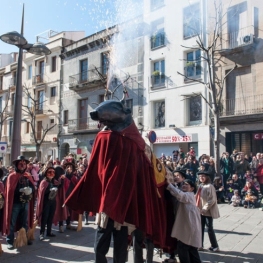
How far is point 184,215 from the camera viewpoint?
438 centimetres

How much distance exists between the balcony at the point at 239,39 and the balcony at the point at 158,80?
4.71 m

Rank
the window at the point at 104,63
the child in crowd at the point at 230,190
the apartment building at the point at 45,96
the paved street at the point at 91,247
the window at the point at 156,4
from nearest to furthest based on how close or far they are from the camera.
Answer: the paved street at the point at 91,247, the child in crowd at the point at 230,190, the window at the point at 156,4, the window at the point at 104,63, the apartment building at the point at 45,96

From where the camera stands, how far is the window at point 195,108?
1934 cm

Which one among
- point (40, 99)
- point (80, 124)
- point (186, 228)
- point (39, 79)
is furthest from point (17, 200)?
point (39, 79)

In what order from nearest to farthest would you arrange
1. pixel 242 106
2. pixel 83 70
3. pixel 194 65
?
pixel 242 106
pixel 194 65
pixel 83 70

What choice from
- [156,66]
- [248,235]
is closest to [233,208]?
[248,235]

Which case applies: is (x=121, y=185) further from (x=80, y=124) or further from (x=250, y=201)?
(x=80, y=124)

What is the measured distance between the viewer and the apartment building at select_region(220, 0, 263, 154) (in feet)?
52.7

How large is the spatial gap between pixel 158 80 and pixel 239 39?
20.2 feet

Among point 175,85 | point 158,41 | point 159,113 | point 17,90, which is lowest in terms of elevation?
point 17,90

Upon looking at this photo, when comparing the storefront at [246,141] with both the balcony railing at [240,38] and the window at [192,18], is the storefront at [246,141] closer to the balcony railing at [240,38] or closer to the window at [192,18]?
the balcony railing at [240,38]

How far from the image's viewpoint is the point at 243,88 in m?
17.3

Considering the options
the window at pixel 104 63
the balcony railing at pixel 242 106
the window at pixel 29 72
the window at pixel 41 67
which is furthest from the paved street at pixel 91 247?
the window at pixel 29 72

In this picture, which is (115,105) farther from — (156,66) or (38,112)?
(38,112)
